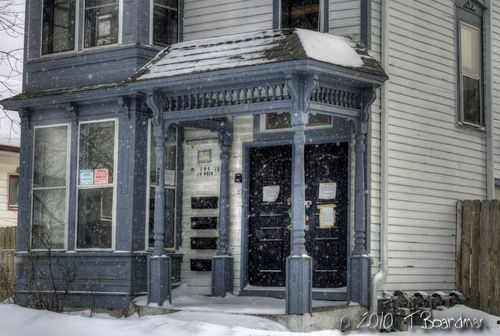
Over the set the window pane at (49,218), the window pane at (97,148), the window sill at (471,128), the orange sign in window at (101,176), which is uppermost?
the window sill at (471,128)

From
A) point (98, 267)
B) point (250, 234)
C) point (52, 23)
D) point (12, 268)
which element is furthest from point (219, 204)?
point (12, 268)

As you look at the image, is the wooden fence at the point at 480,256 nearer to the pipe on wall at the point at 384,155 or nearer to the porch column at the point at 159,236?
the pipe on wall at the point at 384,155

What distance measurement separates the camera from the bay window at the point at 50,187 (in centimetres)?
1620

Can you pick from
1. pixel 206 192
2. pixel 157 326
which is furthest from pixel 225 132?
pixel 157 326

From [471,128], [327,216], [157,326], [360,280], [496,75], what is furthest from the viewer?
[496,75]

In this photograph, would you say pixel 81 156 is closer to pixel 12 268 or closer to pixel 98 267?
pixel 98 267

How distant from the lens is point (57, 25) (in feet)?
55.2

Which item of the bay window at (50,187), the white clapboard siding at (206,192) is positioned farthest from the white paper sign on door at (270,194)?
the bay window at (50,187)

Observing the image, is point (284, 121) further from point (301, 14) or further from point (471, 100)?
point (471, 100)

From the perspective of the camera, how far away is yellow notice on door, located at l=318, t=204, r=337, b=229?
14586 mm

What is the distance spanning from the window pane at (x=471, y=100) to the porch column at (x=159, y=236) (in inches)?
237

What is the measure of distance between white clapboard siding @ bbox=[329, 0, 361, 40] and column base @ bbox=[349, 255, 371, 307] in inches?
142

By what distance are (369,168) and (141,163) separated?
4.03m

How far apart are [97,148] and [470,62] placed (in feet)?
24.0
